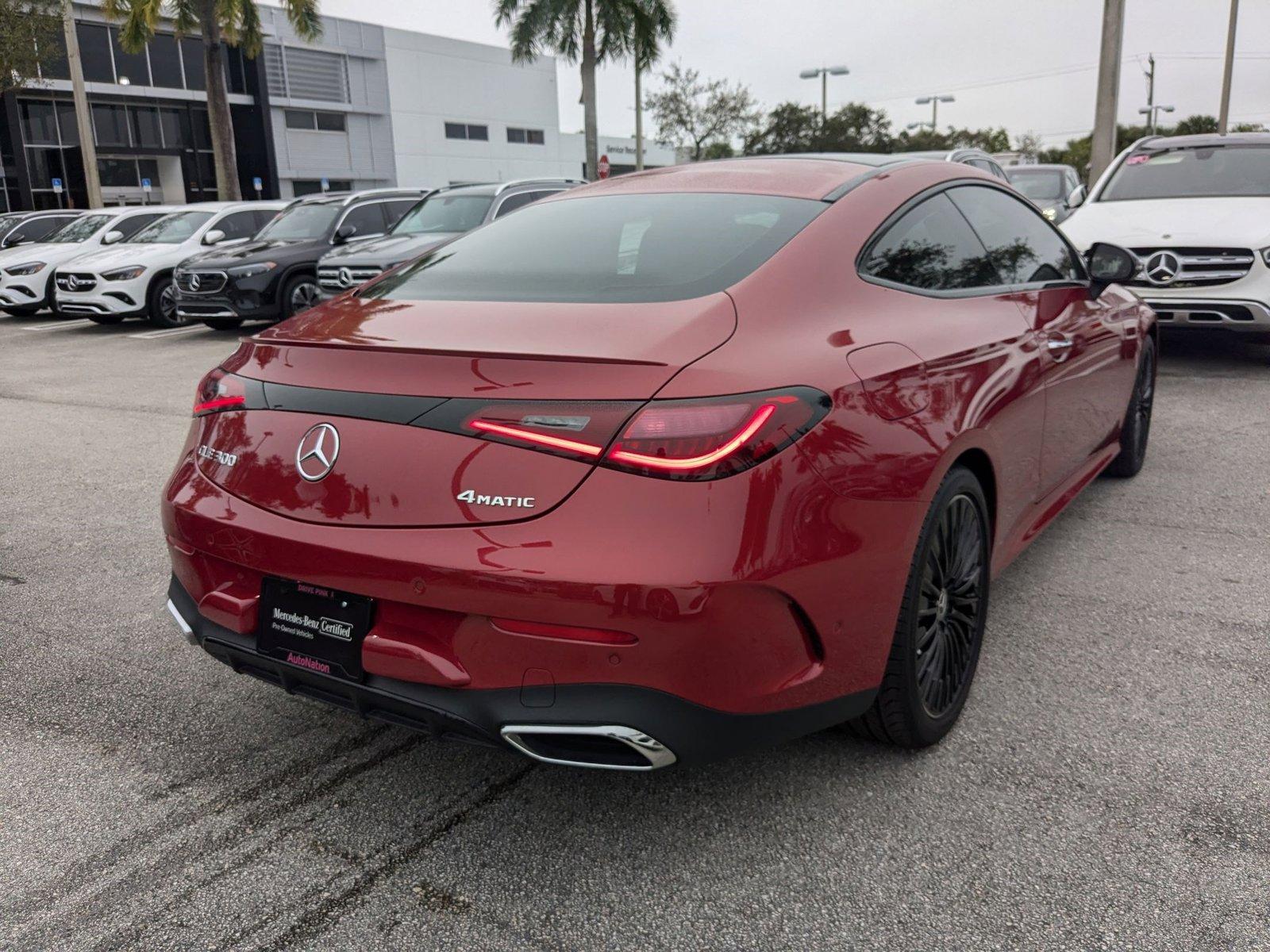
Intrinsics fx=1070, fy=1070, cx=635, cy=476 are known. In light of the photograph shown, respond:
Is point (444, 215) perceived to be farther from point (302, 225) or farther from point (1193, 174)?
point (1193, 174)

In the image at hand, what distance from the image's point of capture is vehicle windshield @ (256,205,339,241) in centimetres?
1362

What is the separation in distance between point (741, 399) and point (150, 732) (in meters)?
2.01

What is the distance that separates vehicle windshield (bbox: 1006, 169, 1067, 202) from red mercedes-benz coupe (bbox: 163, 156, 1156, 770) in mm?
13948

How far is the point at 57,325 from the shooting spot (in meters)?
15.6

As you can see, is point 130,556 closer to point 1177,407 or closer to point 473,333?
point 473,333

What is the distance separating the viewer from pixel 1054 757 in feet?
9.04

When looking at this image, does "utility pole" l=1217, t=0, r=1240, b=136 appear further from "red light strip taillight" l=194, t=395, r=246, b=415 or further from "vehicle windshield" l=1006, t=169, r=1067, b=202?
"red light strip taillight" l=194, t=395, r=246, b=415

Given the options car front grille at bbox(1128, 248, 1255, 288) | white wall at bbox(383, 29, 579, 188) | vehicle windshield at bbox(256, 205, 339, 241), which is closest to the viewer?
car front grille at bbox(1128, 248, 1255, 288)

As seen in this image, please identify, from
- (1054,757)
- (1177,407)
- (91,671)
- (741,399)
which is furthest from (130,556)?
(1177,407)

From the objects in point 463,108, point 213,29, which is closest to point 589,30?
point 213,29

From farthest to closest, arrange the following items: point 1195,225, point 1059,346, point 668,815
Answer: point 1195,225
point 1059,346
point 668,815

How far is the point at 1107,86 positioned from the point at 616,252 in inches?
639

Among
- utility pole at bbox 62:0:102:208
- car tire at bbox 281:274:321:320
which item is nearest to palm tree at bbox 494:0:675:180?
utility pole at bbox 62:0:102:208

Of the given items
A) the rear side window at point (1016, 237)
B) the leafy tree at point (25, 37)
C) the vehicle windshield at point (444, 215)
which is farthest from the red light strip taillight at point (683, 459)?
the leafy tree at point (25, 37)
